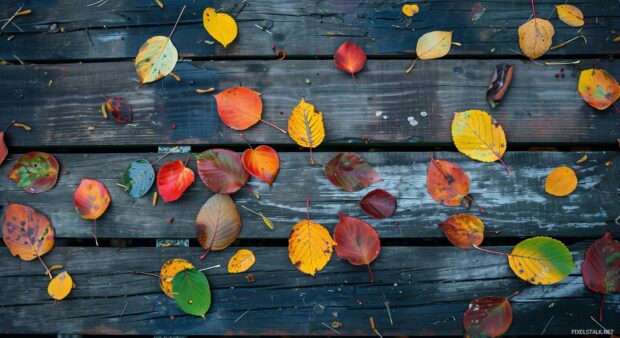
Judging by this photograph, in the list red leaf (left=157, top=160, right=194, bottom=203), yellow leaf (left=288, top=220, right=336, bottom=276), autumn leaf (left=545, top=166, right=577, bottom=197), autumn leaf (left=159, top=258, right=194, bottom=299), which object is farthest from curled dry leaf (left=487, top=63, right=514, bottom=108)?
autumn leaf (left=159, top=258, right=194, bottom=299)

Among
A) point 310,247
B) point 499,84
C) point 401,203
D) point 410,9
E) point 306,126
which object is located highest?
point 410,9

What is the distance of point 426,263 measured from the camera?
4.74 ft

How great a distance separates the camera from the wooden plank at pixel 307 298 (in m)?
1.43

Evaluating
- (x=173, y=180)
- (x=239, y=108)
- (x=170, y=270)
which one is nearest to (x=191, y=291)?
(x=170, y=270)

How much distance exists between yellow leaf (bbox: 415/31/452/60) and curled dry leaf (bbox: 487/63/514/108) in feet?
0.54

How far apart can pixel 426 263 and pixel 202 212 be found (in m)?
0.68

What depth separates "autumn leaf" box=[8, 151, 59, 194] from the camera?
1.47 meters

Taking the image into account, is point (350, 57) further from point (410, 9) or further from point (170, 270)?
point (170, 270)

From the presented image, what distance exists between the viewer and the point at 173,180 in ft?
4.69

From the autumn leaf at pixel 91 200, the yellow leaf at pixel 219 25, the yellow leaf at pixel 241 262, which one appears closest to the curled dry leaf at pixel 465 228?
the yellow leaf at pixel 241 262

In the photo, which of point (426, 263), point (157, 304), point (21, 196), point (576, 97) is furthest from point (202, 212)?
point (576, 97)

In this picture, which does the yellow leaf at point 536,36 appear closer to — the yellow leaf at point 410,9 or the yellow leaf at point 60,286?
the yellow leaf at point 410,9

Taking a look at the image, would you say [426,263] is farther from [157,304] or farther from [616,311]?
[157,304]

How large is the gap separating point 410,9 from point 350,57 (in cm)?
24
